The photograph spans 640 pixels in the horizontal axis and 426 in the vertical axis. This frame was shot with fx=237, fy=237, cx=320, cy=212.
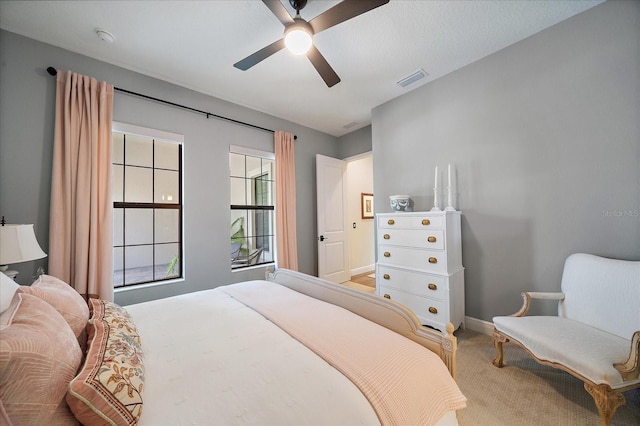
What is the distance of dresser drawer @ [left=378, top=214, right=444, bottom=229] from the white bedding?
1663 millimetres

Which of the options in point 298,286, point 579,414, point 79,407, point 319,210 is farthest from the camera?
point 319,210

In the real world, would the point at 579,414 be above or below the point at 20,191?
below

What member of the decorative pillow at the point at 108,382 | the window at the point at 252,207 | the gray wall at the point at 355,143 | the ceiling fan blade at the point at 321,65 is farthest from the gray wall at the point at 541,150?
the decorative pillow at the point at 108,382

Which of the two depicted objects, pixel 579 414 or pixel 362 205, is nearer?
pixel 579 414

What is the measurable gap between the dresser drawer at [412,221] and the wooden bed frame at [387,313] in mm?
1289

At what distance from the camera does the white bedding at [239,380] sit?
75cm

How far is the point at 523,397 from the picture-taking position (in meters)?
1.56

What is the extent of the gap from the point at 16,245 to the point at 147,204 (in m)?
1.32

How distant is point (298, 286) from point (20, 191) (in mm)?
2469

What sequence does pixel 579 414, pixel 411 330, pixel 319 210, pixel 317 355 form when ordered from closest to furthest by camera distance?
pixel 317 355, pixel 411 330, pixel 579 414, pixel 319 210

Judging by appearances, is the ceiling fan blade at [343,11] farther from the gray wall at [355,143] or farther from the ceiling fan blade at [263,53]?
the gray wall at [355,143]

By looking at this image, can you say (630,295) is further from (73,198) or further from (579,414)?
(73,198)

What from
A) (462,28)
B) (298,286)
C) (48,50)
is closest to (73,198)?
(48,50)

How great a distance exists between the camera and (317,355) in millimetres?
1038
